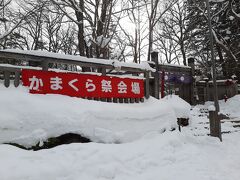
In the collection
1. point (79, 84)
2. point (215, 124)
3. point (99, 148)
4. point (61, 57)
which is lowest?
point (99, 148)

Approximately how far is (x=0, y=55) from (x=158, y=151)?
4.65 meters

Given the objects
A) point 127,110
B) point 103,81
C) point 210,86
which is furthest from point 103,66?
point 210,86

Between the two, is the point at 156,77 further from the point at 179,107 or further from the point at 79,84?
the point at 79,84

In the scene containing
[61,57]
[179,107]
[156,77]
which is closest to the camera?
[61,57]

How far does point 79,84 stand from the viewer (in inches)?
274

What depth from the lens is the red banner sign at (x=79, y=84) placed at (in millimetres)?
6215

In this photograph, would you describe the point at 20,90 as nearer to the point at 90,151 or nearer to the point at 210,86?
the point at 90,151

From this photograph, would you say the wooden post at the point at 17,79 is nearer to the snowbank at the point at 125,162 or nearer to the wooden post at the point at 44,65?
the wooden post at the point at 44,65

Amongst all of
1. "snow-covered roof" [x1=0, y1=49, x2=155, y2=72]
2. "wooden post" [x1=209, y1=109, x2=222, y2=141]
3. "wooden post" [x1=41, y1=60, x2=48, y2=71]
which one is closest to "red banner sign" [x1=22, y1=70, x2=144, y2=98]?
"wooden post" [x1=41, y1=60, x2=48, y2=71]

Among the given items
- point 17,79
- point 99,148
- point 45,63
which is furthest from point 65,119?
point 45,63

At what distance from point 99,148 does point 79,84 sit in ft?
6.64

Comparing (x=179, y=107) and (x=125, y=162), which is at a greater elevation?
(x=179, y=107)

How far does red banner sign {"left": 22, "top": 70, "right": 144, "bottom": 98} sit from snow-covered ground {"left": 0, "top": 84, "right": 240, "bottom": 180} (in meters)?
0.25

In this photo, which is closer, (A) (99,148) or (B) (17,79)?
(A) (99,148)
